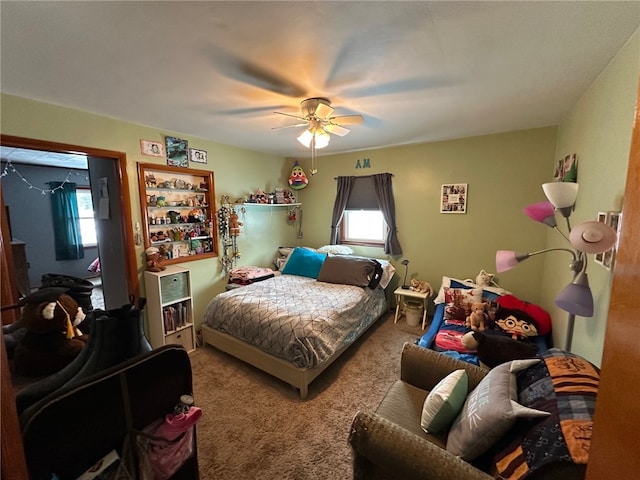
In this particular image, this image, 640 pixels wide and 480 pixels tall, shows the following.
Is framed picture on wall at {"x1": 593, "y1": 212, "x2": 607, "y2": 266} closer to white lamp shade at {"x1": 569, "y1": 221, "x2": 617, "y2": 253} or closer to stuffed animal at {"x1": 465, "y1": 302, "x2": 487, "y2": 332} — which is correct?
white lamp shade at {"x1": 569, "y1": 221, "x2": 617, "y2": 253}

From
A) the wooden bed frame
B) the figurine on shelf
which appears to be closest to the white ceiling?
the figurine on shelf

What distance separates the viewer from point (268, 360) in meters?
2.26

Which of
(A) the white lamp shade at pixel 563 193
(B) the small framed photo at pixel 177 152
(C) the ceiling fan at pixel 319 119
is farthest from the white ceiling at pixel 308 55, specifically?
(A) the white lamp shade at pixel 563 193

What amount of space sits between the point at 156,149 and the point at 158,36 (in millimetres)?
1705

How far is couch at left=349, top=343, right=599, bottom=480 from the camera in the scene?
0.81 meters

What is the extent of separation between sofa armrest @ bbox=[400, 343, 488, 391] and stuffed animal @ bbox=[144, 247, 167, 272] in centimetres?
243

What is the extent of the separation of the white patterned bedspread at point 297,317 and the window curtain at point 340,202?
113 centimetres

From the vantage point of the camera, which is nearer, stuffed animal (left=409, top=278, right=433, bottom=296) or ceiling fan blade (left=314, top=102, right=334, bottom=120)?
ceiling fan blade (left=314, top=102, right=334, bottom=120)

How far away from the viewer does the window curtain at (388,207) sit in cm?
356

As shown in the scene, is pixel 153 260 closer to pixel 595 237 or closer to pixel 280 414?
pixel 280 414

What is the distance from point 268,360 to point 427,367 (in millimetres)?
1303

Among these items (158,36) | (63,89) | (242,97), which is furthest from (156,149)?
(158,36)

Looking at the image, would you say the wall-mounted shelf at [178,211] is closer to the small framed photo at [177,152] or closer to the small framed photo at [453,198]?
the small framed photo at [177,152]

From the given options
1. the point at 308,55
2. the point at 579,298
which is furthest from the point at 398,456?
the point at 308,55
